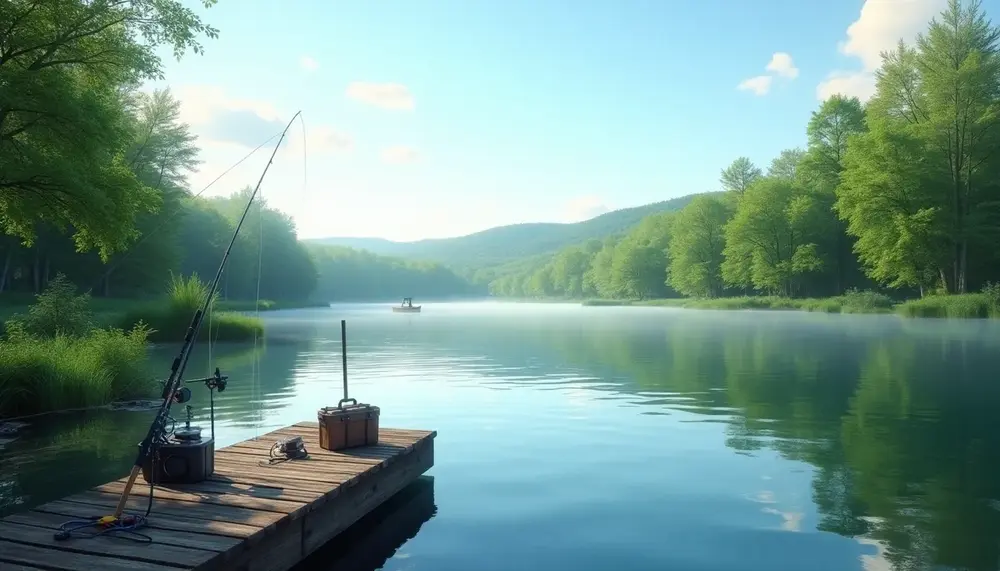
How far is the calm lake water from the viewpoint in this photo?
7641 millimetres

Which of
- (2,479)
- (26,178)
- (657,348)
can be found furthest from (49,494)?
(657,348)

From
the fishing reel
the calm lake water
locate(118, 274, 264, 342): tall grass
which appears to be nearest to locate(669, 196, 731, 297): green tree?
the calm lake water

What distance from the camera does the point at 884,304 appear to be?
182 ft

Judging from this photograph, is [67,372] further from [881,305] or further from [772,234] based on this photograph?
[772,234]

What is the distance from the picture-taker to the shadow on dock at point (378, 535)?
24.7 feet

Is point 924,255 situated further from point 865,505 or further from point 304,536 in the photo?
point 304,536

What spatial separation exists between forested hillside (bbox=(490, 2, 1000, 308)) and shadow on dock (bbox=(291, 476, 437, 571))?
4616cm

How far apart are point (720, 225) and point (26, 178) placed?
283ft

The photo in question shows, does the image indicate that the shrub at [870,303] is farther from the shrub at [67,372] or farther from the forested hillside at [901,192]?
the shrub at [67,372]

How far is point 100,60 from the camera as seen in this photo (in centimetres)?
1864

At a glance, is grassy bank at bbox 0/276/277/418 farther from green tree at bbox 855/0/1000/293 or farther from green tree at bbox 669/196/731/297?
green tree at bbox 669/196/731/297

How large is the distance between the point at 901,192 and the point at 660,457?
51156mm

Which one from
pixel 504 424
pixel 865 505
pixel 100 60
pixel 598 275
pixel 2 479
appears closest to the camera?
pixel 865 505

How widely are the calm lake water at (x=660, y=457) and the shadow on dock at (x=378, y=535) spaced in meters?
0.05
